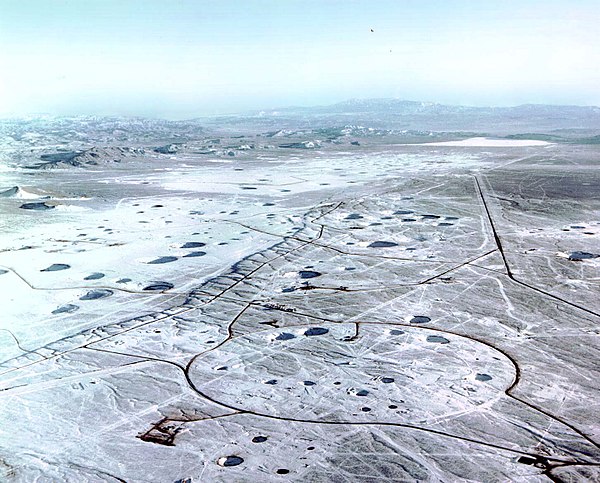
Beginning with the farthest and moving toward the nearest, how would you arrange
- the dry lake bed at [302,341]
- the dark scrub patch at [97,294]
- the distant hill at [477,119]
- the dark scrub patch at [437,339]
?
the distant hill at [477,119] → the dark scrub patch at [97,294] → the dark scrub patch at [437,339] → the dry lake bed at [302,341]

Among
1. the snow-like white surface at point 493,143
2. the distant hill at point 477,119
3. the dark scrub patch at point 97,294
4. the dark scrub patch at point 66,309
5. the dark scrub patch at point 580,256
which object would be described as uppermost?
the distant hill at point 477,119

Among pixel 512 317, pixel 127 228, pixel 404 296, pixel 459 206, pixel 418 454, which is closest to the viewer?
pixel 418 454

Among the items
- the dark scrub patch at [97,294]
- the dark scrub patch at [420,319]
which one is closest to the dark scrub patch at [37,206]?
the dark scrub patch at [97,294]

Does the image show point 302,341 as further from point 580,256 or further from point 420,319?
point 580,256

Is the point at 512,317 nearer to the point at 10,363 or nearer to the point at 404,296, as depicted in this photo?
the point at 404,296

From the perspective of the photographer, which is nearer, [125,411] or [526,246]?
[125,411]

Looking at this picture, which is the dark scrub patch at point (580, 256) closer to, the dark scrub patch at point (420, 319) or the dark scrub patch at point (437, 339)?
the dark scrub patch at point (420, 319)

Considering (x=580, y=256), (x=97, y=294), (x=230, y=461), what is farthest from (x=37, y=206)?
(x=230, y=461)

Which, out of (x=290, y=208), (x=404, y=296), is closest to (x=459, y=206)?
(x=290, y=208)

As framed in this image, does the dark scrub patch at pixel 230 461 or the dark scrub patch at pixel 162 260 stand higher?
the dark scrub patch at pixel 162 260
